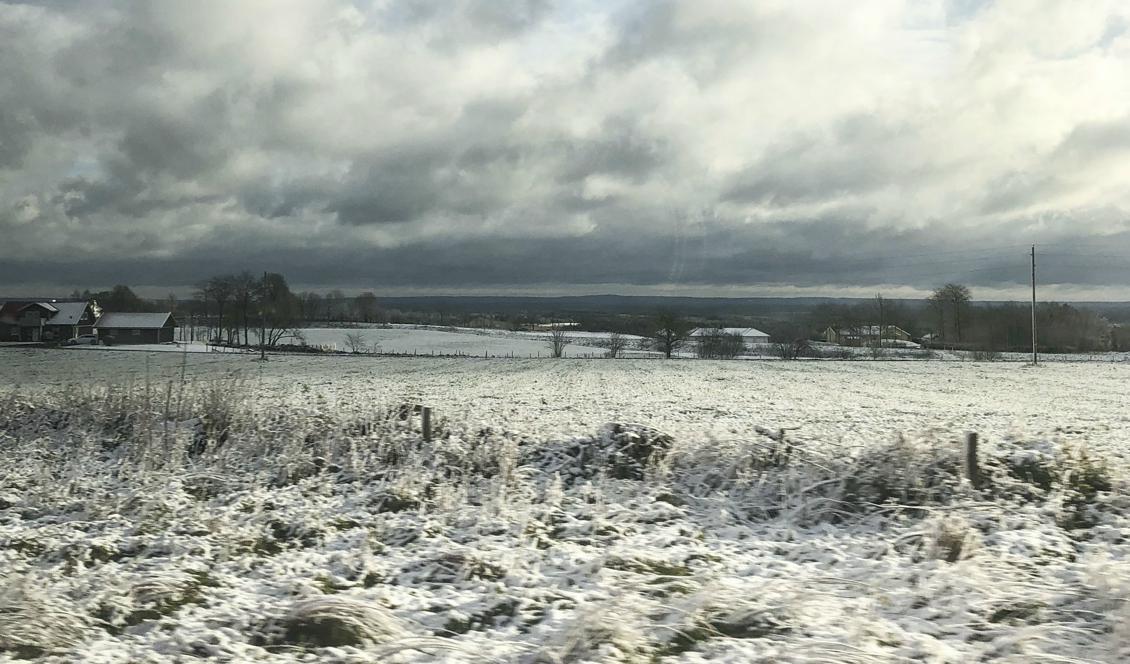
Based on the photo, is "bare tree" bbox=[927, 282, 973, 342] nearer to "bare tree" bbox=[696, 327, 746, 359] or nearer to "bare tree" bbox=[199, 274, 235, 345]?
"bare tree" bbox=[696, 327, 746, 359]

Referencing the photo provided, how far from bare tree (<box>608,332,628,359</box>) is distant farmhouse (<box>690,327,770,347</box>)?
29.7 feet

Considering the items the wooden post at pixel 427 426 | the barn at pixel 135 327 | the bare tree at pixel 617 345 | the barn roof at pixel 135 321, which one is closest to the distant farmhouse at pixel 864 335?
the bare tree at pixel 617 345

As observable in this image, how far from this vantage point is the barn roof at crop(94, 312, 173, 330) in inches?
3167

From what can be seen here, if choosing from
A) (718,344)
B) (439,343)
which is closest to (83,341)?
(439,343)

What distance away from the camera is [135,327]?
81.8 m

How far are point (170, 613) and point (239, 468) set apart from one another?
19.8 feet

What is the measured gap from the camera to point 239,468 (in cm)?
1198

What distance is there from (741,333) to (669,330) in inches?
961

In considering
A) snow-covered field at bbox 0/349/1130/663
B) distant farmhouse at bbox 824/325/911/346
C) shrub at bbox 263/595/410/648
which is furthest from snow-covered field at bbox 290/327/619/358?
shrub at bbox 263/595/410/648

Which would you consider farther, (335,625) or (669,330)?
(669,330)

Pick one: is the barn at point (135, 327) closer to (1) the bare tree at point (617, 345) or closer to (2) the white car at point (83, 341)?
(2) the white car at point (83, 341)

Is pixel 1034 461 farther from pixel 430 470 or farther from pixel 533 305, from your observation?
pixel 533 305

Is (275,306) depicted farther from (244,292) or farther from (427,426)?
(427,426)

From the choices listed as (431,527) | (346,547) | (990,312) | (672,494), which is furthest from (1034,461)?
(990,312)
